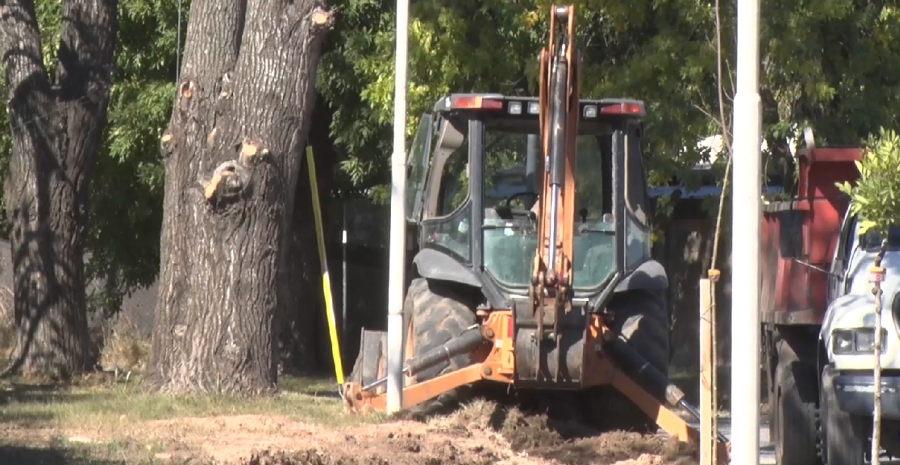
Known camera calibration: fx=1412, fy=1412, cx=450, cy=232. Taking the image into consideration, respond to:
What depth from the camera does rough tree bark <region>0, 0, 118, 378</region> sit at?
1489cm

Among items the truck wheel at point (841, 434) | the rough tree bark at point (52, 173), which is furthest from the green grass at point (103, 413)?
the truck wheel at point (841, 434)

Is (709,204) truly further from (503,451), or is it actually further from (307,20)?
(503,451)

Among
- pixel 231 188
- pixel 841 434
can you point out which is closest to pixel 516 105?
pixel 231 188

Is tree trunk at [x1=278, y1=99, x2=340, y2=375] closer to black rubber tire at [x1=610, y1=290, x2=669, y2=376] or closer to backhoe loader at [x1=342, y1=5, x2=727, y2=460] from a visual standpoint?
backhoe loader at [x1=342, y1=5, x2=727, y2=460]

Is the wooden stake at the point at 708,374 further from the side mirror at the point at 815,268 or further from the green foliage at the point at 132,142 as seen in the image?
the green foliage at the point at 132,142

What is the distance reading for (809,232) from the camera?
11336 mm

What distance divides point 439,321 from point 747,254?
373 cm

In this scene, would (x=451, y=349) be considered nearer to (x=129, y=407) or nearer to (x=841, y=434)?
(x=841, y=434)

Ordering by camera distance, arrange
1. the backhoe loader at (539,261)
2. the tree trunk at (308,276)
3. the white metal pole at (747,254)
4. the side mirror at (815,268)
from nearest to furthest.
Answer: the white metal pole at (747,254), the backhoe loader at (539,261), the side mirror at (815,268), the tree trunk at (308,276)

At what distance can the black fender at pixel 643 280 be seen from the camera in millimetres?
10672

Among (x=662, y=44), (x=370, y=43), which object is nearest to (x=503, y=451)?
(x=662, y=44)

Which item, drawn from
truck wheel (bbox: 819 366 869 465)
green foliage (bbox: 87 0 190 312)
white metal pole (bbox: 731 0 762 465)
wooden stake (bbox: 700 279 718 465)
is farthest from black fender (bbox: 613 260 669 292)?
green foliage (bbox: 87 0 190 312)

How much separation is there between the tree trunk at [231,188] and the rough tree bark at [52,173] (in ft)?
7.90

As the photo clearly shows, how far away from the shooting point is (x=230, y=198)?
40.9ft
